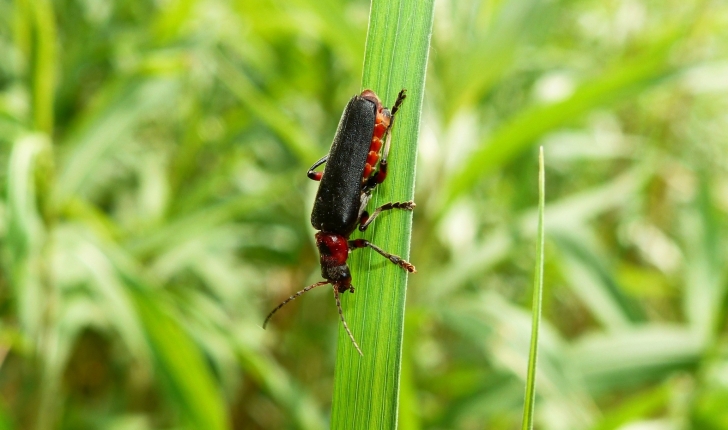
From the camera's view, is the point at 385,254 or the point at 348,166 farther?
the point at 348,166

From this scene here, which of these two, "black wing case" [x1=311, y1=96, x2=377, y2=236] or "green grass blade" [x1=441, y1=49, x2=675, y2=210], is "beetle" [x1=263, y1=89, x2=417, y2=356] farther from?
"green grass blade" [x1=441, y1=49, x2=675, y2=210]

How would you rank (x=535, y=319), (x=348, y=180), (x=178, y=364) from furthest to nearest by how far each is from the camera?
(x=178, y=364)
(x=348, y=180)
(x=535, y=319)

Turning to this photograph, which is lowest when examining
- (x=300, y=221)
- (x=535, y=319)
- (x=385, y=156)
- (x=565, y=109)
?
(x=535, y=319)

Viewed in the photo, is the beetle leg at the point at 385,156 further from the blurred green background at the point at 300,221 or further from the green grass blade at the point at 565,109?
the green grass blade at the point at 565,109

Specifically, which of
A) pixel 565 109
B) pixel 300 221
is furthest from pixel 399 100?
pixel 300 221

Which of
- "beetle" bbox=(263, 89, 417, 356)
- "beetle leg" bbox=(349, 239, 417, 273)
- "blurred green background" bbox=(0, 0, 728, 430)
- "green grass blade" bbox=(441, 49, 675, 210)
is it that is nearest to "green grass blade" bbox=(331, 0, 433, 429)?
"beetle leg" bbox=(349, 239, 417, 273)

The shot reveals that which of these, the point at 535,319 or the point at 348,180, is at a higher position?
the point at 348,180

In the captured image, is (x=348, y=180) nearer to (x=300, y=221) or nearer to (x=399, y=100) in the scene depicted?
(x=399, y=100)
